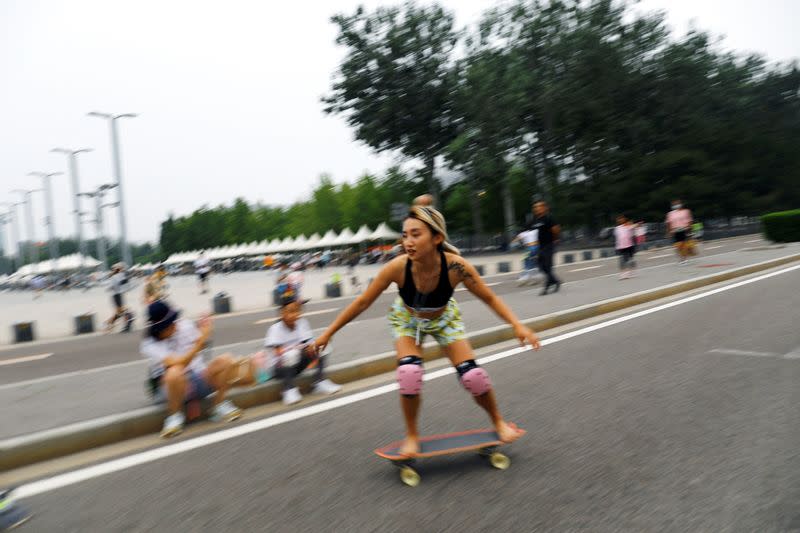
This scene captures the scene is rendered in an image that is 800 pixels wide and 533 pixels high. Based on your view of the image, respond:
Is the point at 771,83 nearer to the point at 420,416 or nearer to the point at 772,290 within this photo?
the point at 772,290

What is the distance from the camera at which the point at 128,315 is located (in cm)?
1523

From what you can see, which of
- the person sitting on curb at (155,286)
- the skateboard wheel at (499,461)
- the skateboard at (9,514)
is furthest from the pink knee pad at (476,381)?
the person sitting on curb at (155,286)

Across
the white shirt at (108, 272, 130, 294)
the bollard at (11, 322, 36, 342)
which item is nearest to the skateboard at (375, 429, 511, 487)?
the white shirt at (108, 272, 130, 294)

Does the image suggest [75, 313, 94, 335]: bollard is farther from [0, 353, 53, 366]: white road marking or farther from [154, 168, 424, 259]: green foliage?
[154, 168, 424, 259]: green foliage

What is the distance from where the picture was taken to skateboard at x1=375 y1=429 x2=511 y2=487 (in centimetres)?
366

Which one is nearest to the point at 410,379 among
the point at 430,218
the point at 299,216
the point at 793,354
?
the point at 430,218

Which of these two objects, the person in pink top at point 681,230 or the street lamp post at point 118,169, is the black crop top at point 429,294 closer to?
the person in pink top at point 681,230

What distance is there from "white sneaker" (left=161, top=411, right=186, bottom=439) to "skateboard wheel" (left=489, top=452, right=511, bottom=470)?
247cm

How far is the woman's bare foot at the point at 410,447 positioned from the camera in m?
3.70

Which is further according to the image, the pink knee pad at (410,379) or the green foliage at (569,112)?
the green foliage at (569,112)

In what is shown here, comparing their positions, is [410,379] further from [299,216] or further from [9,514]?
[299,216]

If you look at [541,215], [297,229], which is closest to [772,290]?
[541,215]

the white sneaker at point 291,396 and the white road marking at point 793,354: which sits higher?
the white sneaker at point 291,396

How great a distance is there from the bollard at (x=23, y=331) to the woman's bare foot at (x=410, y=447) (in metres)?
14.1
